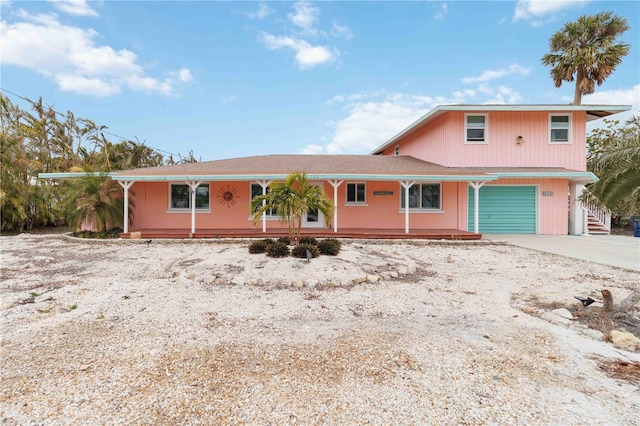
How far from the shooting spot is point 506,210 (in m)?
13.5

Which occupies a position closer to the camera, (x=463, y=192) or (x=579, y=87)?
(x=463, y=192)

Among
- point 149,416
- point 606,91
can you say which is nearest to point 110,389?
point 149,416

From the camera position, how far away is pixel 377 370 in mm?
2941

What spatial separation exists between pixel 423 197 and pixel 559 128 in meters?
6.69

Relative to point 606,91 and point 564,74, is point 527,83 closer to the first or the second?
point 564,74

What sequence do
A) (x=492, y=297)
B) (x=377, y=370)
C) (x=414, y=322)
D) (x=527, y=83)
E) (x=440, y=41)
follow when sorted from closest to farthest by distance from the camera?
(x=377, y=370), (x=414, y=322), (x=492, y=297), (x=440, y=41), (x=527, y=83)

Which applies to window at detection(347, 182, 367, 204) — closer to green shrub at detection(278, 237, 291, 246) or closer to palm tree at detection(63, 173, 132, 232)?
green shrub at detection(278, 237, 291, 246)

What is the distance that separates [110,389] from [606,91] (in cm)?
2756

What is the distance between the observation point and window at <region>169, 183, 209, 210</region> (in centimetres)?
1334

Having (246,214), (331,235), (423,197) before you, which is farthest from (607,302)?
(246,214)

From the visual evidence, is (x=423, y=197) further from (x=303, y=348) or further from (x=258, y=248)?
(x=303, y=348)

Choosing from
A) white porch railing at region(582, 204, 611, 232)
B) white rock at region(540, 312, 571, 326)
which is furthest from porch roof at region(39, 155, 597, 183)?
white rock at region(540, 312, 571, 326)

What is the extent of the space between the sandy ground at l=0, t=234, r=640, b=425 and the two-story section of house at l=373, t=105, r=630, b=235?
677 cm

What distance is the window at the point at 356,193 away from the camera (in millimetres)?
13266
